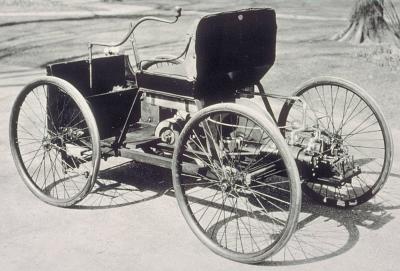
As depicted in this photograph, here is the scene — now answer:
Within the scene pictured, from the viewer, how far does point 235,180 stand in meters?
4.21

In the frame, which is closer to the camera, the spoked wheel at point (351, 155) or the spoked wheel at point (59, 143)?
the spoked wheel at point (351, 155)

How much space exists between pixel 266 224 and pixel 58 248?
1.48 metres

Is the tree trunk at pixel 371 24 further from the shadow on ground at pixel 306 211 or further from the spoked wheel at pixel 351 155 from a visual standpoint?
the shadow on ground at pixel 306 211

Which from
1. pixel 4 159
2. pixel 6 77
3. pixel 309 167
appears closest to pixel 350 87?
pixel 309 167

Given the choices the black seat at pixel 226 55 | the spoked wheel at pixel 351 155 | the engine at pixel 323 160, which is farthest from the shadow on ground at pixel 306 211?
the black seat at pixel 226 55

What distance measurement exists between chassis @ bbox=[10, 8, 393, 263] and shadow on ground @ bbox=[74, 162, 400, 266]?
131mm

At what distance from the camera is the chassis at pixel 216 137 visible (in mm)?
4250

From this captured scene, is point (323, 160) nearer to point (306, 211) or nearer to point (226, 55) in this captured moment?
point (306, 211)

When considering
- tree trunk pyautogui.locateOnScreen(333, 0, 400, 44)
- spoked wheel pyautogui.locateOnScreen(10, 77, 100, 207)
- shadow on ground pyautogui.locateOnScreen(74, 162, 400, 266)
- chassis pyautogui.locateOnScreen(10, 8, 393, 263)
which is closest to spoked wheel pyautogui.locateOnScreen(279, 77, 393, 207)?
chassis pyautogui.locateOnScreen(10, 8, 393, 263)

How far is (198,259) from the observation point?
13.4ft

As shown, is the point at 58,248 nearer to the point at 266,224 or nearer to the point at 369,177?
the point at 266,224

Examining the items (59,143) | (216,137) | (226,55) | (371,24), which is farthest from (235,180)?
(371,24)

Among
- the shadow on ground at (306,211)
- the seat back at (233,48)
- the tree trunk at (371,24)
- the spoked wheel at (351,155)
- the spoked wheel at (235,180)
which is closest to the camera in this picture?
the spoked wheel at (235,180)

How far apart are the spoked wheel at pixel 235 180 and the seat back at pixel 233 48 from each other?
32 cm
